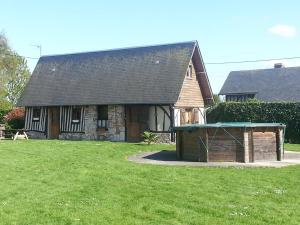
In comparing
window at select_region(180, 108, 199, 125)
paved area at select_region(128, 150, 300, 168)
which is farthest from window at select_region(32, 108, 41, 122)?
paved area at select_region(128, 150, 300, 168)

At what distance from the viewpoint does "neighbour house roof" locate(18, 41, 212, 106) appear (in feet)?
94.3

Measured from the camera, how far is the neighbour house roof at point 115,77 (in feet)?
94.3

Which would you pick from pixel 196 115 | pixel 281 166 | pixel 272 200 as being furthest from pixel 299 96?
pixel 272 200

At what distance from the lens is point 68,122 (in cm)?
3186

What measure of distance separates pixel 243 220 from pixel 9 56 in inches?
1850

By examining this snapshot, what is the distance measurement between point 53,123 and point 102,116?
4.34 metres

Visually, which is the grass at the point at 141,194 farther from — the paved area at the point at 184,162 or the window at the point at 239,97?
the window at the point at 239,97

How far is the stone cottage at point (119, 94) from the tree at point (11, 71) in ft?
55.5

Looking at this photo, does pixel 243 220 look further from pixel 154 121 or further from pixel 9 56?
pixel 9 56

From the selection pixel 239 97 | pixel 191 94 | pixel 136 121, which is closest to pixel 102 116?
pixel 136 121

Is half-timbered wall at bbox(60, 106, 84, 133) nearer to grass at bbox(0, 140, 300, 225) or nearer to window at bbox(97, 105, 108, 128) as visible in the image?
window at bbox(97, 105, 108, 128)

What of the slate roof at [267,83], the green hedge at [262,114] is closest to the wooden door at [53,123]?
the green hedge at [262,114]

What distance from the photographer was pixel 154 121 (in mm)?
A: 28688

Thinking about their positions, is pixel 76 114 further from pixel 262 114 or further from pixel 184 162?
pixel 184 162
